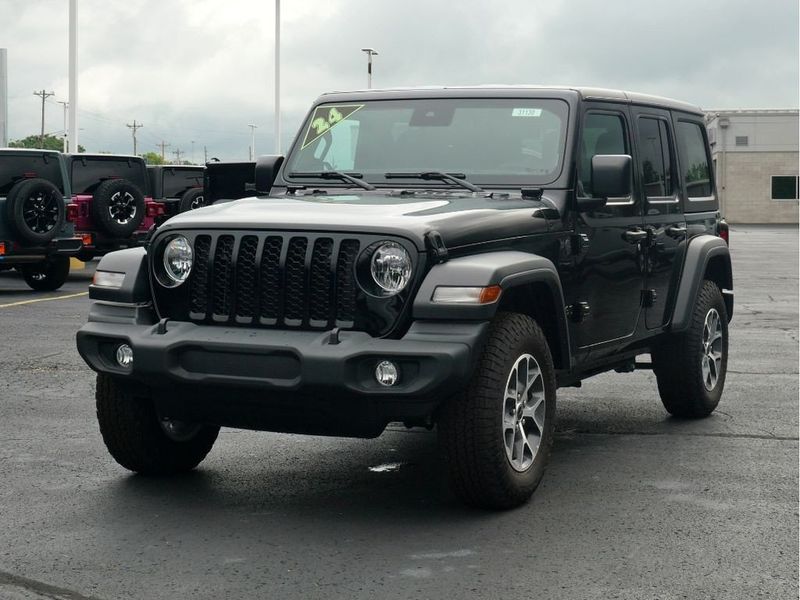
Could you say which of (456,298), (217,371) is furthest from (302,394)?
(456,298)

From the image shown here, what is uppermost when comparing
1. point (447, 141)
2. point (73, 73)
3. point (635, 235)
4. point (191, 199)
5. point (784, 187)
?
point (73, 73)

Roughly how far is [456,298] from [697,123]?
408 centimetres

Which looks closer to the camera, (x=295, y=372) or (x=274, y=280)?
(x=295, y=372)

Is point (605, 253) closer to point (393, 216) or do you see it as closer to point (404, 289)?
point (393, 216)

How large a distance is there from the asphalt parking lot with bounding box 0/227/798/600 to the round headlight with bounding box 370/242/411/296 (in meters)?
1.04

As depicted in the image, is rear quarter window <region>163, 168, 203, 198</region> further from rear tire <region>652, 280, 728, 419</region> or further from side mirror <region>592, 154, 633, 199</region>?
side mirror <region>592, 154, 633, 199</region>

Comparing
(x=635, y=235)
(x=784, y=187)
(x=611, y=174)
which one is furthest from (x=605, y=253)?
(x=784, y=187)

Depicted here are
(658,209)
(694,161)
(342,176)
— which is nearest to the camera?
(342,176)

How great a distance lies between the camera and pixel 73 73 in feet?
119

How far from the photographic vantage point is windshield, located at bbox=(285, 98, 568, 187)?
6832 mm

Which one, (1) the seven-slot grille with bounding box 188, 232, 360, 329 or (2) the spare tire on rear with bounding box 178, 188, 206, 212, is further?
(2) the spare tire on rear with bounding box 178, 188, 206, 212

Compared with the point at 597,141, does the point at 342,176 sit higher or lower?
lower

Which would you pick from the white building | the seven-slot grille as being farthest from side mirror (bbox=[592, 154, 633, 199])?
the white building

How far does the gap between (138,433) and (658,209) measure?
340 cm
